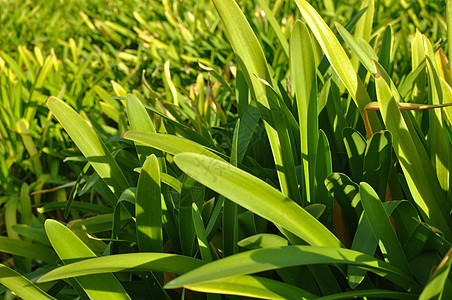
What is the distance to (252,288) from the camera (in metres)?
0.70

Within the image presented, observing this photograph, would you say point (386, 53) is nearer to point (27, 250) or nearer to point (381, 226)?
point (381, 226)

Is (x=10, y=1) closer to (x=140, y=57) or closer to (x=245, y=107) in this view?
(x=140, y=57)

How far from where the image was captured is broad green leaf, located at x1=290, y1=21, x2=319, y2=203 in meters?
0.90

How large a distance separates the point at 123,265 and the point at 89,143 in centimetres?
39

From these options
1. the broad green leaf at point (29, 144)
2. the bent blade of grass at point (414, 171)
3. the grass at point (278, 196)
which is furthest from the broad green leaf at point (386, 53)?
the broad green leaf at point (29, 144)

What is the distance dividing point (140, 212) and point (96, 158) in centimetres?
22

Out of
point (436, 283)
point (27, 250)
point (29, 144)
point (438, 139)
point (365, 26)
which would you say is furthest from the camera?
point (29, 144)

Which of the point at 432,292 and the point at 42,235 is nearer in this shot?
the point at 432,292

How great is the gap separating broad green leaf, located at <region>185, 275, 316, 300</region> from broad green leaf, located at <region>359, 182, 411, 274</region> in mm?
163

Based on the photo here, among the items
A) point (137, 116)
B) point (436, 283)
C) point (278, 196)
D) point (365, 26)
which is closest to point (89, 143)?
point (137, 116)

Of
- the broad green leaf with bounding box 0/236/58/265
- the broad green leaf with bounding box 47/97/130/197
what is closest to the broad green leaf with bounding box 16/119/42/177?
the broad green leaf with bounding box 0/236/58/265

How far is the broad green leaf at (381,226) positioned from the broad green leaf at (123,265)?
317 mm

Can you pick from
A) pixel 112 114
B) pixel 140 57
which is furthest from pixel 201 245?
pixel 140 57

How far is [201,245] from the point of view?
2.68 feet
